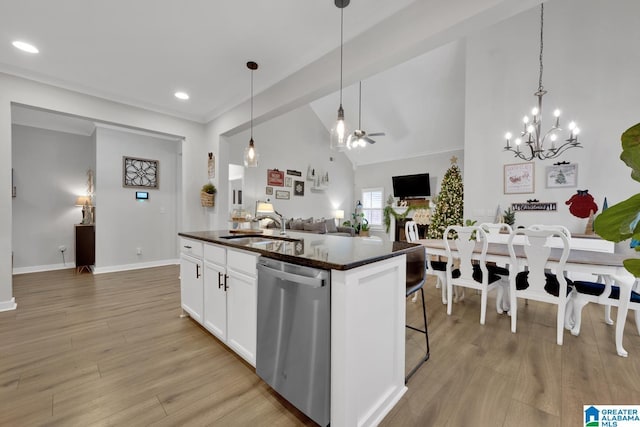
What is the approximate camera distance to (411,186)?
25.4 ft

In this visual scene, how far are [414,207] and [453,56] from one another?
149 inches

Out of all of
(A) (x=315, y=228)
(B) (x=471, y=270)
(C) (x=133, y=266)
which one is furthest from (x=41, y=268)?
(B) (x=471, y=270)

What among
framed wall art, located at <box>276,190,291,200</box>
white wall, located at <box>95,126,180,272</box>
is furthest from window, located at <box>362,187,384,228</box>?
white wall, located at <box>95,126,180,272</box>

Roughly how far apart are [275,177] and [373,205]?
11.5 feet

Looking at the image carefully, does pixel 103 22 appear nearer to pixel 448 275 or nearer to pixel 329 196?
pixel 448 275

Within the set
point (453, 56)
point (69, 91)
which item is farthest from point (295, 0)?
point (453, 56)

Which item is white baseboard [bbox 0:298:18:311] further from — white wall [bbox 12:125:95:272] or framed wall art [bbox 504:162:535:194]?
framed wall art [bbox 504:162:535:194]

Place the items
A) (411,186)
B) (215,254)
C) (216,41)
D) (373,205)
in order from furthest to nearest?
(373,205), (411,186), (216,41), (215,254)

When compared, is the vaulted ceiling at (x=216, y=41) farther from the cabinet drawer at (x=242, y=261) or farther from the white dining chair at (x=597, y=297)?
the white dining chair at (x=597, y=297)

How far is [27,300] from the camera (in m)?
3.31

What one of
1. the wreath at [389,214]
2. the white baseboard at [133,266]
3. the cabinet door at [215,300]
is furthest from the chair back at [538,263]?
the white baseboard at [133,266]

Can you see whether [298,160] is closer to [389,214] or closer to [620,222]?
[389,214]

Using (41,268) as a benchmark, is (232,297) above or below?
above

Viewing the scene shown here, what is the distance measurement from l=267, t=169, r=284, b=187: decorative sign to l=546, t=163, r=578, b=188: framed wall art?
5564 millimetres
